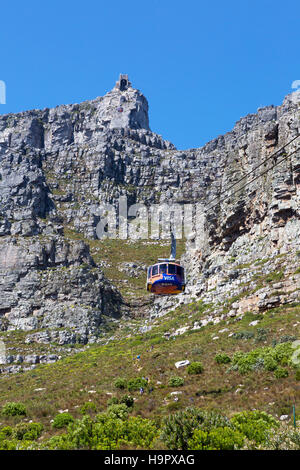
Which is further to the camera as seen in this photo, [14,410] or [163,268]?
[163,268]

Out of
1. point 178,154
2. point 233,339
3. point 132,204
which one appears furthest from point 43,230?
point 178,154

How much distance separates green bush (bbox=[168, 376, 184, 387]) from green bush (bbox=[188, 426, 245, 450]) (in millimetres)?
13799

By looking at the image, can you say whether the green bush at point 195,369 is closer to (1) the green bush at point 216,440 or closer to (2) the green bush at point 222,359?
(2) the green bush at point 222,359

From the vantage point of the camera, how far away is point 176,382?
28188 mm

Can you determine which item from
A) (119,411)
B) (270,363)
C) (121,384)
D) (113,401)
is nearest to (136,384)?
(121,384)

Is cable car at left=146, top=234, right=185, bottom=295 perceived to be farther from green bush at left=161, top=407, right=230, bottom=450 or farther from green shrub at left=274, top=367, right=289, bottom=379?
green bush at left=161, top=407, right=230, bottom=450

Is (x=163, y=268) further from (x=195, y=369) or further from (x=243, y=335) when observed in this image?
(x=243, y=335)

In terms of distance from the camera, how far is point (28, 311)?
289 feet

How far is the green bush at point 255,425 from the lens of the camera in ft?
48.6

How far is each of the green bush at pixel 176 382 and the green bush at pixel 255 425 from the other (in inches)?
453

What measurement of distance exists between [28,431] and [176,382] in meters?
11.3

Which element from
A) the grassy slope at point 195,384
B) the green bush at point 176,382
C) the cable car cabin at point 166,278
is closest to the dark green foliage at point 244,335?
the grassy slope at point 195,384

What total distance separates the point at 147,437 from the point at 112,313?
78626mm

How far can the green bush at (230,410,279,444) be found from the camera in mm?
14805
